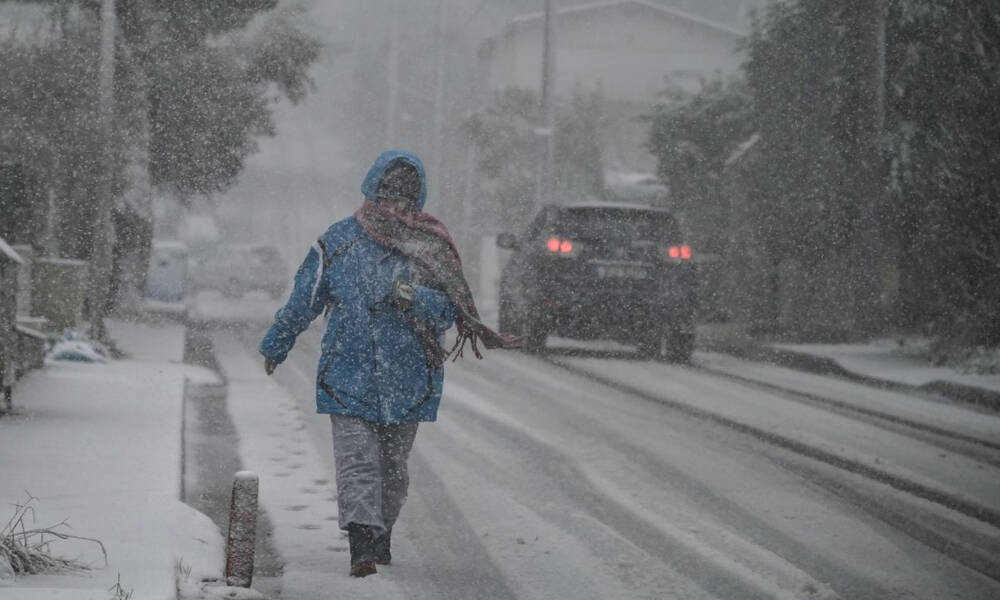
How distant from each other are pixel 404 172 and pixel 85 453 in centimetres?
323

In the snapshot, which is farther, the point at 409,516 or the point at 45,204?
the point at 45,204

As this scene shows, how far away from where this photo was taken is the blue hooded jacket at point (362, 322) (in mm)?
5594

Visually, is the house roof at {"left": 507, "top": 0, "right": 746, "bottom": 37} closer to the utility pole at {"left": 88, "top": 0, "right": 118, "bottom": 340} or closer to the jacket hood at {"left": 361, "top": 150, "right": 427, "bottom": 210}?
the utility pole at {"left": 88, "top": 0, "right": 118, "bottom": 340}

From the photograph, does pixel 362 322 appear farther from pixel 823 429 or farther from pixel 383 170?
pixel 823 429

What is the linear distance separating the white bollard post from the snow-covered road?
258 mm

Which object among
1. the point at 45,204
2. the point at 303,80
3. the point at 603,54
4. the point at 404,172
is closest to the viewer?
the point at 404,172

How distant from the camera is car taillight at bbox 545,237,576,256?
16.2 m

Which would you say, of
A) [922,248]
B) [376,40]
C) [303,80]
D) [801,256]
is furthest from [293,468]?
[376,40]

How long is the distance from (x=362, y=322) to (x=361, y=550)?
2.86 feet

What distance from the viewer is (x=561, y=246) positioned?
53.4 feet

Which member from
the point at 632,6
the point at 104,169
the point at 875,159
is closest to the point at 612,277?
the point at 875,159

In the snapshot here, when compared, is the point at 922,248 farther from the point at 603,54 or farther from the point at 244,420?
the point at 603,54

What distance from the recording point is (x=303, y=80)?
73.4 feet

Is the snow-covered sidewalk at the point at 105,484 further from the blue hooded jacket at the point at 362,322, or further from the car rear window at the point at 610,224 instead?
the car rear window at the point at 610,224
